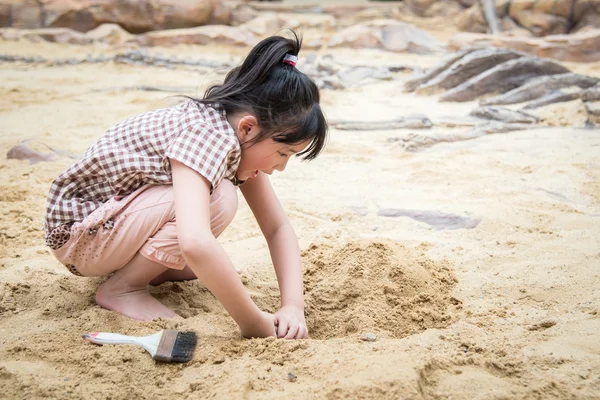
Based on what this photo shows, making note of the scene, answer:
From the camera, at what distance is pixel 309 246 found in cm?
242

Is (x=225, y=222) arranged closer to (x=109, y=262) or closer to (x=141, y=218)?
(x=141, y=218)

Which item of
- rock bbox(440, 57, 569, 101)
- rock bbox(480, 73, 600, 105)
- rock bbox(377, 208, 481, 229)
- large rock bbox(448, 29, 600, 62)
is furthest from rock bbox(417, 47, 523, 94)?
rock bbox(377, 208, 481, 229)

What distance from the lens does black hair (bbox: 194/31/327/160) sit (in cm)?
171

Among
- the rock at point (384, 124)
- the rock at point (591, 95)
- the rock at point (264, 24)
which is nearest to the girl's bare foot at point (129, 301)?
the rock at point (384, 124)

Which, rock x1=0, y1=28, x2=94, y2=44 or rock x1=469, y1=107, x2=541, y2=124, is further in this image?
rock x1=0, y1=28, x2=94, y2=44

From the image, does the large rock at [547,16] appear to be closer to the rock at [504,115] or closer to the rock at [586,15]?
the rock at [586,15]

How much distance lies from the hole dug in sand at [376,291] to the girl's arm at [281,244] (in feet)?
0.42

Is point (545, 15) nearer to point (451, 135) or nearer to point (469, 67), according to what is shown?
point (469, 67)

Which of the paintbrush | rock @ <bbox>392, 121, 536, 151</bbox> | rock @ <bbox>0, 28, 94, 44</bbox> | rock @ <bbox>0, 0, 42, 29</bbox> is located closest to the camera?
the paintbrush

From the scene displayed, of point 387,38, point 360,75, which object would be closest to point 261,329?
point 360,75

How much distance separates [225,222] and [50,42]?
8335 millimetres

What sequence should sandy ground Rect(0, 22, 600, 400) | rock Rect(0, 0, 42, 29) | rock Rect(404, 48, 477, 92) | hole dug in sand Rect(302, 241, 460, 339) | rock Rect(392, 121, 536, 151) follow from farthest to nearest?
1. rock Rect(0, 0, 42, 29)
2. rock Rect(404, 48, 477, 92)
3. rock Rect(392, 121, 536, 151)
4. hole dug in sand Rect(302, 241, 460, 339)
5. sandy ground Rect(0, 22, 600, 400)

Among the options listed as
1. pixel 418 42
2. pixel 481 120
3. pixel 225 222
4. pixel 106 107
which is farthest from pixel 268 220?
pixel 418 42

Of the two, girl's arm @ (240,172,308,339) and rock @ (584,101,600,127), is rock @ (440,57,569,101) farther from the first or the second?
girl's arm @ (240,172,308,339)
